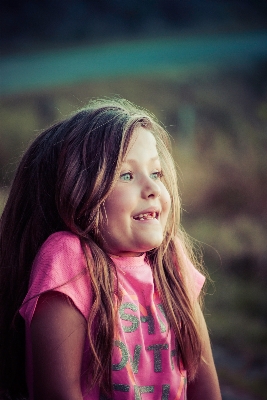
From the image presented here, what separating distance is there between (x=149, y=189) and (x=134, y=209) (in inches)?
1.8

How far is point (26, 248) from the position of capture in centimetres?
104

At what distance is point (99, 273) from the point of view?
37.1 inches

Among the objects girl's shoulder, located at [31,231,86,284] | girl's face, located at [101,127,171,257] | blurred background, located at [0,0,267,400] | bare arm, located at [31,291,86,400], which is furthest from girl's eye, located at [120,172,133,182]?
blurred background, located at [0,0,267,400]

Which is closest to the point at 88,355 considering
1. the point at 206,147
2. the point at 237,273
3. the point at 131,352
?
the point at 131,352

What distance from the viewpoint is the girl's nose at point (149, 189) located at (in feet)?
3.23

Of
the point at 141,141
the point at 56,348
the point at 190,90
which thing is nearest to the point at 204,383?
the point at 56,348

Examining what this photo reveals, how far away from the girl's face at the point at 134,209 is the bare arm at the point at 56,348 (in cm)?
16

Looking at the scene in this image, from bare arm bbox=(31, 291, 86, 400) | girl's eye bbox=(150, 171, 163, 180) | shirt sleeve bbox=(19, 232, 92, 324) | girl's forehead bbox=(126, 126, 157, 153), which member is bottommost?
bare arm bbox=(31, 291, 86, 400)

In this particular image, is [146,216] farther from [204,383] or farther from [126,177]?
[204,383]

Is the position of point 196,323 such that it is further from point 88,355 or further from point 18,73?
point 18,73

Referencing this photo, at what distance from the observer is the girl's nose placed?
38.7 inches

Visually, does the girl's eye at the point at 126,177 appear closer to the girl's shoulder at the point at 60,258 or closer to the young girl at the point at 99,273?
the young girl at the point at 99,273

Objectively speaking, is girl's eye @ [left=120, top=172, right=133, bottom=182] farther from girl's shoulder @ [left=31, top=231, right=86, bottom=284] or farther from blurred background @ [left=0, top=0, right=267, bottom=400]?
blurred background @ [left=0, top=0, right=267, bottom=400]

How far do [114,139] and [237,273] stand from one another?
0.83 m
